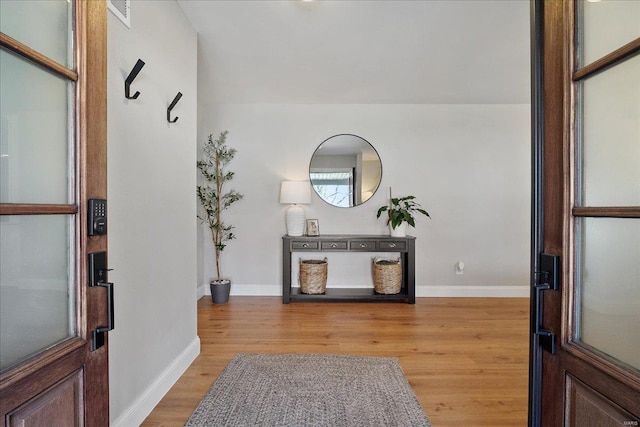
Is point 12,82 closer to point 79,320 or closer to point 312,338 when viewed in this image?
point 79,320

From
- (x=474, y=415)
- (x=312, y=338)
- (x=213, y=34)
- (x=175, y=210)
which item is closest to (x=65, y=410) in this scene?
(x=175, y=210)

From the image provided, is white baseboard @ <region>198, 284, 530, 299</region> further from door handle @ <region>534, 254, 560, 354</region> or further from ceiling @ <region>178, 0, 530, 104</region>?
door handle @ <region>534, 254, 560, 354</region>

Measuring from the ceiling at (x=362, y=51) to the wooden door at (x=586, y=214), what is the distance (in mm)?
1617

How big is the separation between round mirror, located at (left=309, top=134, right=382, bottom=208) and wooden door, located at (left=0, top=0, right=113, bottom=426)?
123 inches

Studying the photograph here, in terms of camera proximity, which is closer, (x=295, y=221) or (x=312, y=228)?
(x=295, y=221)

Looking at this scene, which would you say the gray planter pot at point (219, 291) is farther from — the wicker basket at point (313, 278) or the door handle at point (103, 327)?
the door handle at point (103, 327)

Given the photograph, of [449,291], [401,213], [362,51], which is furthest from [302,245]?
[362,51]

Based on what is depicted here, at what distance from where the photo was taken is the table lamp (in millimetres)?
3746

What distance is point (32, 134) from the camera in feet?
2.68

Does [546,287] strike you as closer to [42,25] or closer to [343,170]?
[42,25]

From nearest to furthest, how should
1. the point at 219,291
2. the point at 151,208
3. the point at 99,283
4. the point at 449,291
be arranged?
the point at 99,283
the point at 151,208
the point at 219,291
the point at 449,291

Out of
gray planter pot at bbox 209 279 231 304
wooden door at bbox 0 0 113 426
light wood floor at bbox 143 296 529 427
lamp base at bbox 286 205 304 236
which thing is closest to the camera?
wooden door at bbox 0 0 113 426

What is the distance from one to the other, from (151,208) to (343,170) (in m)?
2.60

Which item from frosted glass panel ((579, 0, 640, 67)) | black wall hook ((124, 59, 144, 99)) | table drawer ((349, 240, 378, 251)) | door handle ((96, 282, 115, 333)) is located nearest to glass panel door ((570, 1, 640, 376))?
frosted glass panel ((579, 0, 640, 67))
